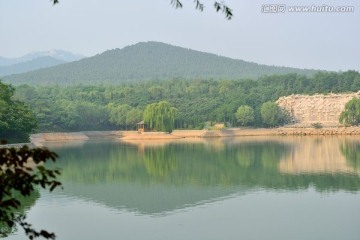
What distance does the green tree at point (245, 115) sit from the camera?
188ft

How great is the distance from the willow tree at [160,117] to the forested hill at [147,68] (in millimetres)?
53977

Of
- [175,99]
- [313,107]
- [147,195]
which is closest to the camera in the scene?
[147,195]

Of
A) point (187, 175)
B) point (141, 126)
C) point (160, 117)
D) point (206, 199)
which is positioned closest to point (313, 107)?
point (141, 126)

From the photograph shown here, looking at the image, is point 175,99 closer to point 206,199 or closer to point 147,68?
point 206,199

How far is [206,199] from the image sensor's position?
17672 millimetres

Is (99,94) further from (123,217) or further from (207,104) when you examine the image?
(123,217)

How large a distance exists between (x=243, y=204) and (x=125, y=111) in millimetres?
40203

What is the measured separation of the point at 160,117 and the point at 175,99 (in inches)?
561

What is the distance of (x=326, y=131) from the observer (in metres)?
54.8

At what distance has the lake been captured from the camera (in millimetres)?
13289

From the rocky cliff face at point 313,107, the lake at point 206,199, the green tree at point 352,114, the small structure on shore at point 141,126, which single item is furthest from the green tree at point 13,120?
the rocky cliff face at point 313,107

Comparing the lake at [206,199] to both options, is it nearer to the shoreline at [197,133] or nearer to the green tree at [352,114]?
the shoreline at [197,133]

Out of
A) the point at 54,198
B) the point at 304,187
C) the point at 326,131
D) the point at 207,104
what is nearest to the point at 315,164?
the point at 304,187

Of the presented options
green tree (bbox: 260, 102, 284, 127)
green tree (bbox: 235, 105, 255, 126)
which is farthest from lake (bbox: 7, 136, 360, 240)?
green tree (bbox: 260, 102, 284, 127)
